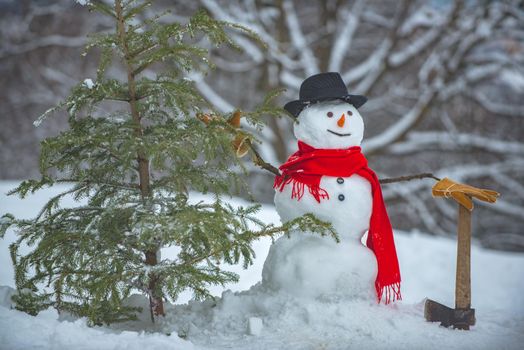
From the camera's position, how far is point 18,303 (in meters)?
2.74

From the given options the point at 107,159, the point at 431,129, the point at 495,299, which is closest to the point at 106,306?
the point at 107,159

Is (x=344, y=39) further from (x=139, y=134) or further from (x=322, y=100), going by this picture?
(x=139, y=134)

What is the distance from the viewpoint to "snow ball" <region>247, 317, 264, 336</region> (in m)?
2.88

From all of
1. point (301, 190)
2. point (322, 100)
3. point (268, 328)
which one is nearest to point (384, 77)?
point (322, 100)

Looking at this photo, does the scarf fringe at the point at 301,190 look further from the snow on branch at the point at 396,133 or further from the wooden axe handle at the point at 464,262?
the snow on branch at the point at 396,133

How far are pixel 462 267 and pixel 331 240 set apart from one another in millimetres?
752

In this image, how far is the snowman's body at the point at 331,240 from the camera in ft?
10.1

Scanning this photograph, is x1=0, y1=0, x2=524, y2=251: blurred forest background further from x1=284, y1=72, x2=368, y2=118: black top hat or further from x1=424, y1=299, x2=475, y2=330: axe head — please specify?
x1=424, y1=299, x2=475, y2=330: axe head

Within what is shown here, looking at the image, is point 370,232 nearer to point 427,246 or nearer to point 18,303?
point 18,303

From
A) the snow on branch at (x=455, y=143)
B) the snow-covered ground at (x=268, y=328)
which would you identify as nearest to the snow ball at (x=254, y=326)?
the snow-covered ground at (x=268, y=328)

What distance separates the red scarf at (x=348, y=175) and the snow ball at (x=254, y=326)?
712mm

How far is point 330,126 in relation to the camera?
10.3ft

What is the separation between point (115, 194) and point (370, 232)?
1.44 meters

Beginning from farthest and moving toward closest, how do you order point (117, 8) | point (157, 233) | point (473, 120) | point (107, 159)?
1. point (473, 120)
2. point (107, 159)
3. point (117, 8)
4. point (157, 233)
